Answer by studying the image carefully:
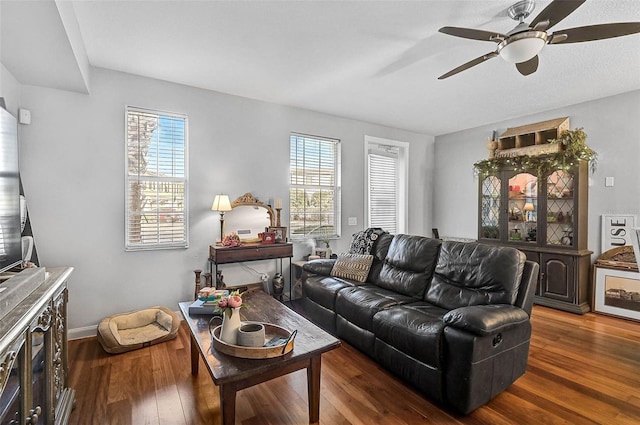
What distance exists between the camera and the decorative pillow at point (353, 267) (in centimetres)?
330

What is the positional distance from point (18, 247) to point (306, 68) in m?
2.71

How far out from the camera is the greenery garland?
12.7ft

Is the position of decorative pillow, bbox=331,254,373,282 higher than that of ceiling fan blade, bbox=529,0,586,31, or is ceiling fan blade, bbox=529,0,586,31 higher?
ceiling fan blade, bbox=529,0,586,31

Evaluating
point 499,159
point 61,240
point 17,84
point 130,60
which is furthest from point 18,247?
point 499,159

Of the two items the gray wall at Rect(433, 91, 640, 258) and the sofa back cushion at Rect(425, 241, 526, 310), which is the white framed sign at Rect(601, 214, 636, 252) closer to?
the gray wall at Rect(433, 91, 640, 258)

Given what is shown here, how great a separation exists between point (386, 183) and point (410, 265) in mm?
2808

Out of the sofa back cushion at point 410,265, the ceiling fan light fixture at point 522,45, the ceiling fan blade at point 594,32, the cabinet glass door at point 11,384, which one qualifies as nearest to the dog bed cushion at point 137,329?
the cabinet glass door at point 11,384

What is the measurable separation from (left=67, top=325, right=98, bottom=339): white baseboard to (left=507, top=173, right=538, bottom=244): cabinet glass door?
5.35m

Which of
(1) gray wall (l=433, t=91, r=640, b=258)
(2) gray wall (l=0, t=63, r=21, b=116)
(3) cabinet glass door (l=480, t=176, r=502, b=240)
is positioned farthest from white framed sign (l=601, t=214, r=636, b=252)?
(2) gray wall (l=0, t=63, r=21, b=116)

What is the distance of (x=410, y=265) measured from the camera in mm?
3002

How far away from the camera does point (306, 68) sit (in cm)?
318

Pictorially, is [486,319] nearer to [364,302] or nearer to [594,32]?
[364,302]

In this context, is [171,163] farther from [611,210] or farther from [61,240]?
[611,210]

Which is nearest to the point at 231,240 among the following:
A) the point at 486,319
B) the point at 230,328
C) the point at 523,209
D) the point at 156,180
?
the point at 156,180
